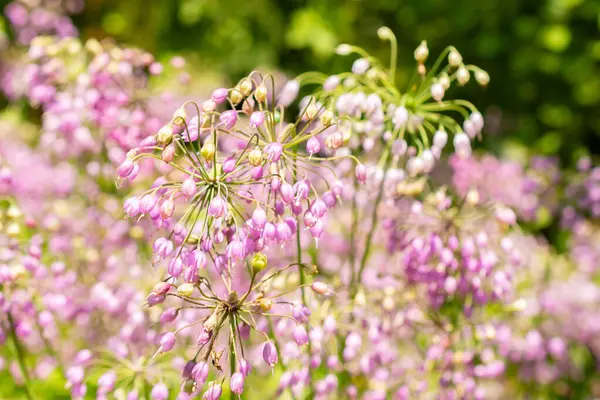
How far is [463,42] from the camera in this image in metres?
8.38

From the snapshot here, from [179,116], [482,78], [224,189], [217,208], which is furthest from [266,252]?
[482,78]

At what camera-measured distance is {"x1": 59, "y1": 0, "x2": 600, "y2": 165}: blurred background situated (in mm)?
7910

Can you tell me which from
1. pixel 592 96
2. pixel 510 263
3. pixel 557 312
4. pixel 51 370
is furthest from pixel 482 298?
pixel 592 96

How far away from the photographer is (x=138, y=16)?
9.88 meters

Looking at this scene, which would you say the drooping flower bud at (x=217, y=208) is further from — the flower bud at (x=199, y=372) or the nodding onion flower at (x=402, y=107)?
the nodding onion flower at (x=402, y=107)

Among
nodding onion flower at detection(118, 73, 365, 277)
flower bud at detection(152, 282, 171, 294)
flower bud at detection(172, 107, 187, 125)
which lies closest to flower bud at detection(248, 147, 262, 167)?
nodding onion flower at detection(118, 73, 365, 277)

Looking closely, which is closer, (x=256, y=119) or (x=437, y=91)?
(x=256, y=119)

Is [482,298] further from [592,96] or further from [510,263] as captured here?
[592,96]

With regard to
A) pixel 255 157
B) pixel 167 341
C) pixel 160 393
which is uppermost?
pixel 255 157

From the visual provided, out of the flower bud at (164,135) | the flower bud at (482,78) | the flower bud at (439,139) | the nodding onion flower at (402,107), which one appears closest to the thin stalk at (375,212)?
the nodding onion flower at (402,107)

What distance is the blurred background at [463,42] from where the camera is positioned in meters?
7.91

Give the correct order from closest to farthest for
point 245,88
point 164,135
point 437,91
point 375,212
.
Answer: point 164,135 < point 245,88 < point 437,91 < point 375,212

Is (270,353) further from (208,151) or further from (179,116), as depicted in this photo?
(179,116)

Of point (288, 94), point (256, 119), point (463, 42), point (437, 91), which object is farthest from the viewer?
point (463, 42)
